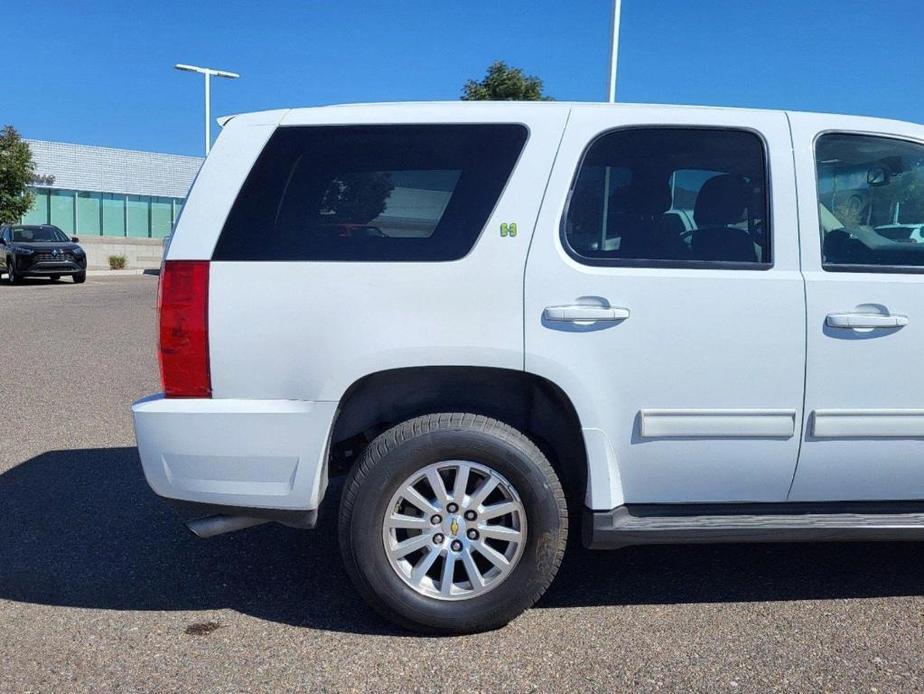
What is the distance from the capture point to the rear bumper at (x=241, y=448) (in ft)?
11.4

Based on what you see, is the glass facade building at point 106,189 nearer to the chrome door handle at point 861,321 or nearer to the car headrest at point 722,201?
the car headrest at point 722,201

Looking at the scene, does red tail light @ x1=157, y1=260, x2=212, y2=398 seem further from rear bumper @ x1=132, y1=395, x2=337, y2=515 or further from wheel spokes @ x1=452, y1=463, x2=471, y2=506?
wheel spokes @ x1=452, y1=463, x2=471, y2=506

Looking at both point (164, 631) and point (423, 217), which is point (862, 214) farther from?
point (164, 631)

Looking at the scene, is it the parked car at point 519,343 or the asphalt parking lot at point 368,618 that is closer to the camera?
the asphalt parking lot at point 368,618

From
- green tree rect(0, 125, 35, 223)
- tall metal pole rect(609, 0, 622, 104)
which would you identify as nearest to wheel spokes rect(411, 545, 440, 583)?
tall metal pole rect(609, 0, 622, 104)

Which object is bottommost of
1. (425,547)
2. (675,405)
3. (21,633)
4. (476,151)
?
(21,633)

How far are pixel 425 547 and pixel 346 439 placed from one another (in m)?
0.52

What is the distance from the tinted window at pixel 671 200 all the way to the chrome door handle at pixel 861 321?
12.8 inches

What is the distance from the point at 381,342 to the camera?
3.47 metres

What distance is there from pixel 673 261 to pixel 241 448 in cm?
171

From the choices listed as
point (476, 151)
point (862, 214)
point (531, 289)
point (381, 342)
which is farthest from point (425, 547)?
point (862, 214)

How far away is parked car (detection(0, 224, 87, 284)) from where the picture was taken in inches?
1001

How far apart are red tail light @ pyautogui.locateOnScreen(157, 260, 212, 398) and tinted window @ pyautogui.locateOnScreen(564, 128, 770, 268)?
1344 mm

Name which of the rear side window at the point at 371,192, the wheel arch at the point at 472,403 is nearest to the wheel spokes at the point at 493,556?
the wheel arch at the point at 472,403
